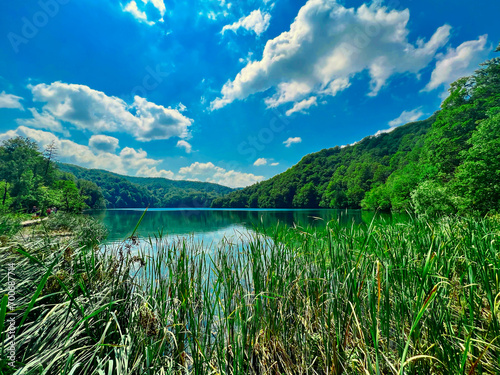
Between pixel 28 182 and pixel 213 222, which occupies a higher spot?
pixel 28 182

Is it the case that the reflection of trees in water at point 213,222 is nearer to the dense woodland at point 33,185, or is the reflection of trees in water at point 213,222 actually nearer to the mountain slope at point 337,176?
the dense woodland at point 33,185

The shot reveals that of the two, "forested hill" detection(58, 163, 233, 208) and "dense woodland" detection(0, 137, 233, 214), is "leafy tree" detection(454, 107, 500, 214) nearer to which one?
"dense woodland" detection(0, 137, 233, 214)

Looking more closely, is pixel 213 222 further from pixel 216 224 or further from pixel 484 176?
pixel 484 176

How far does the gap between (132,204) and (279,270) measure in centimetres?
11301

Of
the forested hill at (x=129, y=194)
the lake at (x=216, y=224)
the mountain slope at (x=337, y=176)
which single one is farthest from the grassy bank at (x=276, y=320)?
the forested hill at (x=129, y=194)

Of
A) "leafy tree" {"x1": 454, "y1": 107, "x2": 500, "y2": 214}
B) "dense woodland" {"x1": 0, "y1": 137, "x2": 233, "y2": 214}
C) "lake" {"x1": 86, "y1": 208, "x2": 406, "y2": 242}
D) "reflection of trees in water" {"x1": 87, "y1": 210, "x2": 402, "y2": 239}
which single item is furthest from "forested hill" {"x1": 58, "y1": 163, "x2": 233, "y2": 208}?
"leafy tree" {"x1": 454, "y1": 107, "x2": 500, "y2": 214}

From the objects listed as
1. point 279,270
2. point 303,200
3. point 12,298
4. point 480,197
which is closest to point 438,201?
point 480,197

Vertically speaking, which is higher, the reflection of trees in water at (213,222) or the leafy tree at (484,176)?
the leafy tree at (484,176)

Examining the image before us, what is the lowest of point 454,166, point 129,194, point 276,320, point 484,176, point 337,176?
point 276,320

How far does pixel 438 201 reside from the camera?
46.6ft

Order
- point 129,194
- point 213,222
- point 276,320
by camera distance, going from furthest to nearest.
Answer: point 129,194 < point 213,222 < point 276,320

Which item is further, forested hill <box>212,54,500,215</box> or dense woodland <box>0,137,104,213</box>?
dense woodland <box>0,137,104,213</box>

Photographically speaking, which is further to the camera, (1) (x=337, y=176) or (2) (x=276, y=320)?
(1) (x=337, y=176)

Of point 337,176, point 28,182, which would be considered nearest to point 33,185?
point 28,182
